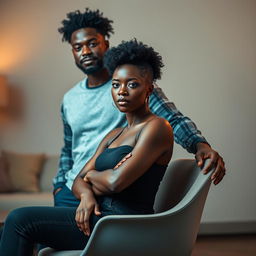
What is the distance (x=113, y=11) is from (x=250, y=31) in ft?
5.00

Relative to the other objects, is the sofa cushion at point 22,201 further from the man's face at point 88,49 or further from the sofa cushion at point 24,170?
the man's face at point 88,49

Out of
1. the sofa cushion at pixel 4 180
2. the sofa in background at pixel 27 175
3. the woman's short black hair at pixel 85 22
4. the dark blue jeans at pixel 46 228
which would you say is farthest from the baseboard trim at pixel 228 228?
the dark blue jeans at pixel 46 228

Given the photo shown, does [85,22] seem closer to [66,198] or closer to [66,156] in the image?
[66,156]

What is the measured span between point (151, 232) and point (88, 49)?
91 cm

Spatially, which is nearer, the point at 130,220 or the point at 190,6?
the point at 130,220

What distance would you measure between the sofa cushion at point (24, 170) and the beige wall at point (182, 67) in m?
0.37

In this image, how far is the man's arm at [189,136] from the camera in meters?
1.74

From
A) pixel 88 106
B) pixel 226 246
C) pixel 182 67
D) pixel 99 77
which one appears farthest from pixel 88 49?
pixel 182 67

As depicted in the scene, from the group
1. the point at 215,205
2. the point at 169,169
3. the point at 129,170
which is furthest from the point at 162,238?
the point at 215,205

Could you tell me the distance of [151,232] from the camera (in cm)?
166

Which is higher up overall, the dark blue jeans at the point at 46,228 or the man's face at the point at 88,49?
the man's face at the point at 88,49

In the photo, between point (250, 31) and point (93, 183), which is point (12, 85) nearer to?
point (250, 31)

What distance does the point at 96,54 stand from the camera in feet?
7.41

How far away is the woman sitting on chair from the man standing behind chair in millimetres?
227
